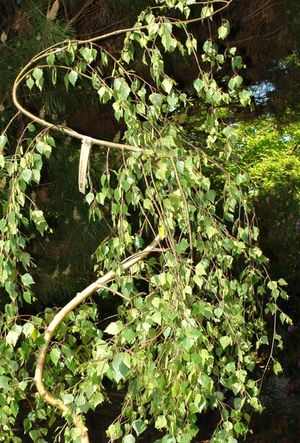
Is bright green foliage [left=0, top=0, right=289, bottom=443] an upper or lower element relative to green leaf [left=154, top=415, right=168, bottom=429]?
upper

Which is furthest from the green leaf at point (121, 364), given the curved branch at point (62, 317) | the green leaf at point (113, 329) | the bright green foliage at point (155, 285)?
the curved branch at point (62, 317)

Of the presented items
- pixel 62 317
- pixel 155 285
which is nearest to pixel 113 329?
pixel 155 285

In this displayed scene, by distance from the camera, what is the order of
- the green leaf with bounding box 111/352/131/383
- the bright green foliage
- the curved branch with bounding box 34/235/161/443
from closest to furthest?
the green leaf with bounding box 111/352/131/383
the bright green foliage
the curved branch with bounding box 34/235/161/443

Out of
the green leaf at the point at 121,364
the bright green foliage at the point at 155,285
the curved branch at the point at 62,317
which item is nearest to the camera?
→ the green leaf at the point at 121,364

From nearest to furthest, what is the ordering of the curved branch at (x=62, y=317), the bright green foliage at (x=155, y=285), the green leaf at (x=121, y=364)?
the green leaf at (x=121, y=364) < the bright green foliage at (x=155, y=285) < the curved branch at (x=62, y=317)

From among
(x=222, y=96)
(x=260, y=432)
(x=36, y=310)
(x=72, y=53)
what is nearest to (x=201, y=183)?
(x=222, y=96)

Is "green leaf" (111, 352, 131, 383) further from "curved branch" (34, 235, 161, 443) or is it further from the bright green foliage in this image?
"curved branch" (34, 235, 161, 443)

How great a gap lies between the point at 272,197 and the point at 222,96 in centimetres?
253

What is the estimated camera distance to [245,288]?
2.05 m

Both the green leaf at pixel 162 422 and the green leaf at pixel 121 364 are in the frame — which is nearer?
the green leaf at pixel 121 364

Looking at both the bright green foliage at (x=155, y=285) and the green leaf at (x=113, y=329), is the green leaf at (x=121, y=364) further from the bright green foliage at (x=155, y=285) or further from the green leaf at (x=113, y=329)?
the green leaf at (x=113, y=329)

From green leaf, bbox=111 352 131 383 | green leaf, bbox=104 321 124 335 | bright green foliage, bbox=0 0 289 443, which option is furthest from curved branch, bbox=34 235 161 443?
green leaf, bbox=111 352 131 383

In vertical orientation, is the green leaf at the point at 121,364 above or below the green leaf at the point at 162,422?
above

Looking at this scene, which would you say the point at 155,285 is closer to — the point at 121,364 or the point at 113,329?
the point at 113,329
